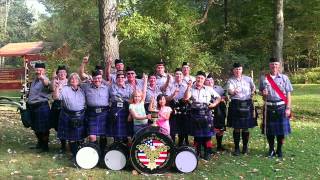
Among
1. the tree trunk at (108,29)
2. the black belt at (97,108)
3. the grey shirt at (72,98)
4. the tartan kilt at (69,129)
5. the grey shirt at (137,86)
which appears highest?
the tree trunk at (108,29)

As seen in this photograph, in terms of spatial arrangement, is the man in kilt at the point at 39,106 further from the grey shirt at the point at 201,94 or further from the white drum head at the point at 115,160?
the grey shirt at the point at 201,94

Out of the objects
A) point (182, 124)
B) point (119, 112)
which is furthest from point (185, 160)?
point (119, 112)

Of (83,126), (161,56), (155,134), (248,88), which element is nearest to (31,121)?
(83,126)

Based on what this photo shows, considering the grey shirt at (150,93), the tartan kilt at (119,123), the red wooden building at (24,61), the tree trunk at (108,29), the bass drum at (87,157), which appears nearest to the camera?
the bass drum at (87,157)

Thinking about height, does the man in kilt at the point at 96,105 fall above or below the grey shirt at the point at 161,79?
below

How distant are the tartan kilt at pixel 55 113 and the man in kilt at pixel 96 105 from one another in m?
0.88

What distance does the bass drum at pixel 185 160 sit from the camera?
7.30 meters

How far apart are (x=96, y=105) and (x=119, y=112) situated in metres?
0.40

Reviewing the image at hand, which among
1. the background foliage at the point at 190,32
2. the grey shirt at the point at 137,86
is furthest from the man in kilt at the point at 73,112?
the background foliage at the point at 190,32

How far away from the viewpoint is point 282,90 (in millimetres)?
8469

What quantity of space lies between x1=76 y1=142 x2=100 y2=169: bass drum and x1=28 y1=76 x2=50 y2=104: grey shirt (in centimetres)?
157

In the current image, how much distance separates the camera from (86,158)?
7.43m

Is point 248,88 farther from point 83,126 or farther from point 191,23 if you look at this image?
point 191,23

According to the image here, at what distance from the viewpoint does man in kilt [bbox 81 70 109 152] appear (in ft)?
25.7
